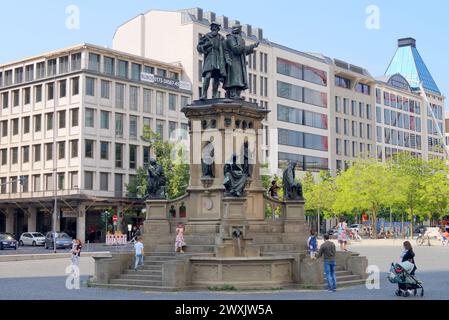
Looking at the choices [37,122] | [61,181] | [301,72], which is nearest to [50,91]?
[37,122]

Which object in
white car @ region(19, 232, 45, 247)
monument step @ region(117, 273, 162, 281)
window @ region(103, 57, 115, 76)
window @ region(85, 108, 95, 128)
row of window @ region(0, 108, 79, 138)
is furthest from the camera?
window @ region(103, 57, 115, 76)

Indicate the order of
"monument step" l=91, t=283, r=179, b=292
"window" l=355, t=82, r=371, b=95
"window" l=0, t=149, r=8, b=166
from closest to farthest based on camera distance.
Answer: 1. "monument step" l=91, t=283, r=179, b=292
2. "window" l=0, t=149, r=8, b=166
3. "window" l=355, t=82, r=371, b=95

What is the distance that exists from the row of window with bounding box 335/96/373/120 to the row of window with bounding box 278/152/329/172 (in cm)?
881

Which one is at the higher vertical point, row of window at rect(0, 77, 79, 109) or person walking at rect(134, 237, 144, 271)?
row of window at rect(0, 77, 79, 109)

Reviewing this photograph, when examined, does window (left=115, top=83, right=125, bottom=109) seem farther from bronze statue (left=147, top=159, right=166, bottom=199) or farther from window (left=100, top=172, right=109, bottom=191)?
bronze statue (left=147, top=159, right=166, bottom=199)

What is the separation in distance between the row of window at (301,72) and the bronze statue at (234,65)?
70579 mm

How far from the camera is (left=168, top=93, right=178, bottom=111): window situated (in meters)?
82.5

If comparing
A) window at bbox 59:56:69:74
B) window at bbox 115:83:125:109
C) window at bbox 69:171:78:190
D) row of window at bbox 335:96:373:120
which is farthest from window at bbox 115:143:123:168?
row of window at bbox 335:96:373:120

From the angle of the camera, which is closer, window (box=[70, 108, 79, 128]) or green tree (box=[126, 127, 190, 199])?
green tree (box=[126, 127, 190, 199])

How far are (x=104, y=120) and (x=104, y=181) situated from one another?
5.95 meters

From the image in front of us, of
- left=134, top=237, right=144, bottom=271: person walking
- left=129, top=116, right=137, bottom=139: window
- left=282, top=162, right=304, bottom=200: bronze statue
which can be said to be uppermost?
left=129, top=116, right=137, bottom=139: window

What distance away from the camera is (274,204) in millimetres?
28016

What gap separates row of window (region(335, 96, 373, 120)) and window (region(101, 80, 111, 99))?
42717 mm
